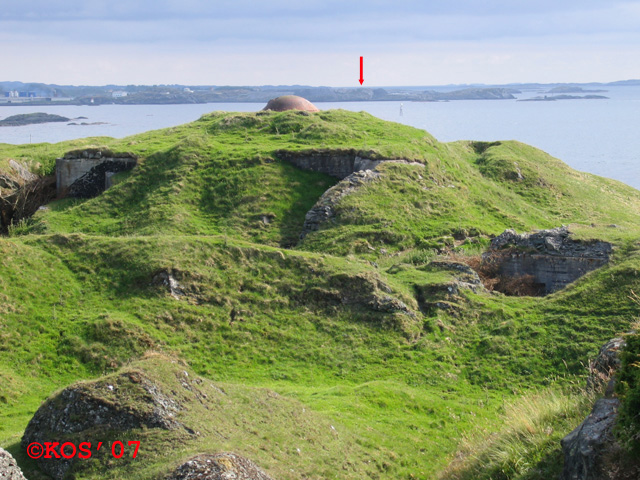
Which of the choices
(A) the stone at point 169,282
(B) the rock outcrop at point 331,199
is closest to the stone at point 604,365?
(A) the stone at point 169,282

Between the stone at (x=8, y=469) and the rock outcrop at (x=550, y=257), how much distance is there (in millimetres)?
20144

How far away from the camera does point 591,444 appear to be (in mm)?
8156

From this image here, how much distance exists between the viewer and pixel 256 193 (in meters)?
32.8

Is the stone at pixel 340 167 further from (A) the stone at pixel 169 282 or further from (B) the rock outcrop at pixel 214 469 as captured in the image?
(B) the rock outcrop at pixel 214 469

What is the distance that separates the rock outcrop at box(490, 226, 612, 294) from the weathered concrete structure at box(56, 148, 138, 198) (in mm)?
22182

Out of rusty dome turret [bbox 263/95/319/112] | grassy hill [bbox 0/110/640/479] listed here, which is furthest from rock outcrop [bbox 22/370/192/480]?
rusty dome turret [bbox 263/95/319/112]

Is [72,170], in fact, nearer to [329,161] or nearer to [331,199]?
[329,161]

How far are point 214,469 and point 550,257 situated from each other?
19.2 m

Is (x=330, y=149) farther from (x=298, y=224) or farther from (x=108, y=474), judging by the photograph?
(x=108, y=474)

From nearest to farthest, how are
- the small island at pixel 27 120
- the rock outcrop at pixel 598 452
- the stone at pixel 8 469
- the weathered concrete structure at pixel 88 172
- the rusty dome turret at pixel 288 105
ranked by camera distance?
the rock outcrop at pixel 598 452 → the stone at pixel 8 469 → the weathered concrete structure at pixel 88 172 → the rusty dome turret at pixel 288 105 → the small island at pixel 27 120

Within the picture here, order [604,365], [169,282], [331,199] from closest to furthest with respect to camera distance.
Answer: [604,365] < [169,282] < [331,199]

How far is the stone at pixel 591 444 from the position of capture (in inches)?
314

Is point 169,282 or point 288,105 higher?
point 288,105

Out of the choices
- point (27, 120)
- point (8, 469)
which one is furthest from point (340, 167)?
point (27, 120)
